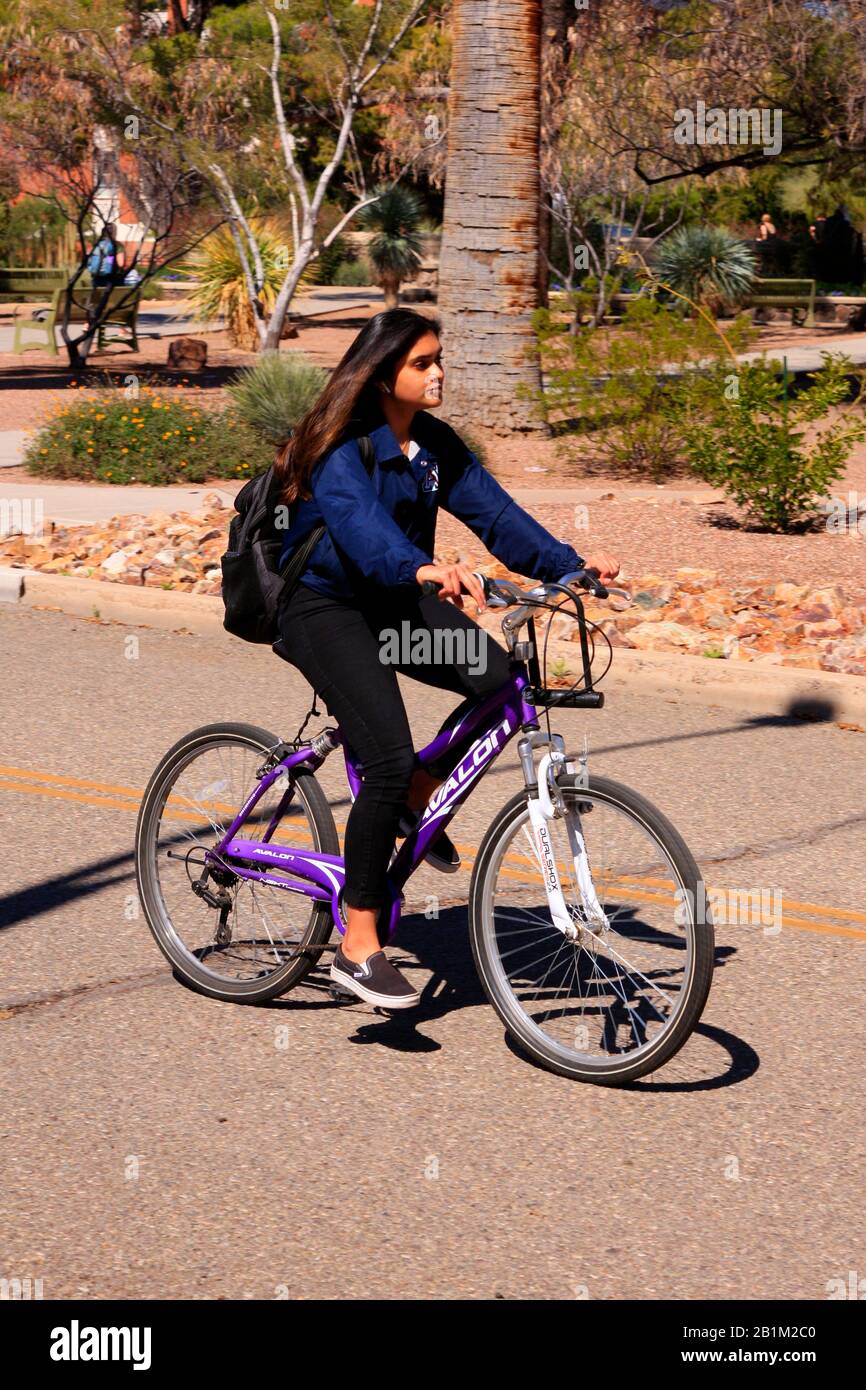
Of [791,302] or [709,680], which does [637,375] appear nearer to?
[709,680]

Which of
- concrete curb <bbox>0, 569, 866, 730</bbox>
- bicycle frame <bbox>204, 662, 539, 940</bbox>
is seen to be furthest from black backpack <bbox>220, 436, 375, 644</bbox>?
concrete curb <bbox>0, 569, 866, 730</bbox>

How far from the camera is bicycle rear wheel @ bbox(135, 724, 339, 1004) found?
5.36 m

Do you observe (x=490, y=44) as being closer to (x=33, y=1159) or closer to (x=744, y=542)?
(x=744, y=542)

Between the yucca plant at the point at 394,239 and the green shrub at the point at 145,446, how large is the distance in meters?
22.1

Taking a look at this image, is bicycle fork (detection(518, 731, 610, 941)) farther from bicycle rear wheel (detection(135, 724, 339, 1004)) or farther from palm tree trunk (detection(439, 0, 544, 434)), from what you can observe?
palm tree trunk (detection(439, 0, 544, 434))

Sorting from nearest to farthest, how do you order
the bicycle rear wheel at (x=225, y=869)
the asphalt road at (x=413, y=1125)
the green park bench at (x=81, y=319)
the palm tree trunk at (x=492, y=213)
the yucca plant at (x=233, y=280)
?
the asphalt road at (x=413, y=1125), the bicycle rear wheel at (x=225, y=869), the palm tree trunk at (x=492, y=213), the green park bench at (x=81, y=319), the yucca plant at (x=233, y=280)

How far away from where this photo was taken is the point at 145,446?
56.6 ft

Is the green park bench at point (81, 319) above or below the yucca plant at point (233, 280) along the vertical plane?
below

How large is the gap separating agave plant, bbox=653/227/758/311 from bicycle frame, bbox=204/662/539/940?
1302 inches

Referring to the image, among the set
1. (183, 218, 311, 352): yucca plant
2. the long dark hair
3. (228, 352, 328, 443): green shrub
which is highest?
(183, 218, 311, 352): yucca plant

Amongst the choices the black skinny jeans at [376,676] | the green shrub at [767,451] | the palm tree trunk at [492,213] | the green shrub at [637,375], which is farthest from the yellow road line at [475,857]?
the palm tree trunk at [492,213]

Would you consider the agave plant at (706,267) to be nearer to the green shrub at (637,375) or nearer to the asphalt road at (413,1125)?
the green shrub at (637,375)

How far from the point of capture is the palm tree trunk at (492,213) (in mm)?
17875

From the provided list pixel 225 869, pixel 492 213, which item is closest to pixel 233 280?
pixel 492 213
